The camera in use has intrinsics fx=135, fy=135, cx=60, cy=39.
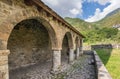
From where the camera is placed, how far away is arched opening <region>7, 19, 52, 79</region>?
332 inches

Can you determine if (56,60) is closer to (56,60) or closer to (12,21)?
(56,60)

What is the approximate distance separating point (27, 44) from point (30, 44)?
356mm

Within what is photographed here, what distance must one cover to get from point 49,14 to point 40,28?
4535 millimetres

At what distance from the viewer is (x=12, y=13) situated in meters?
4.22

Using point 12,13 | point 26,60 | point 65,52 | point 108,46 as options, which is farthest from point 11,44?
point 108,46

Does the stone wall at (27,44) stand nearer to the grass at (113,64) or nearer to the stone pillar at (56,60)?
the stone pillar at (56,60)

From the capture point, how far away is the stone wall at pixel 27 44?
8.76 m

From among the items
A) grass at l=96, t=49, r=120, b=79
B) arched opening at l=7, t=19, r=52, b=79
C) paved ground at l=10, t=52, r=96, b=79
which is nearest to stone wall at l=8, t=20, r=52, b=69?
arched opening at l=7, t=19, r=52, b=79

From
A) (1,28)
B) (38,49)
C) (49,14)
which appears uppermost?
(49,14)

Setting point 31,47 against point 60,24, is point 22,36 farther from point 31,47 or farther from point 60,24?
point 60,24

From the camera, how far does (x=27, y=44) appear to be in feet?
33.1

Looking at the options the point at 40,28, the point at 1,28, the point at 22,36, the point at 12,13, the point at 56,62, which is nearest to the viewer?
the point at 1,28

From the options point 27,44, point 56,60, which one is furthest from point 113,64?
point 27,44

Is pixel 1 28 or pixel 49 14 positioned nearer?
pixel 1 28
